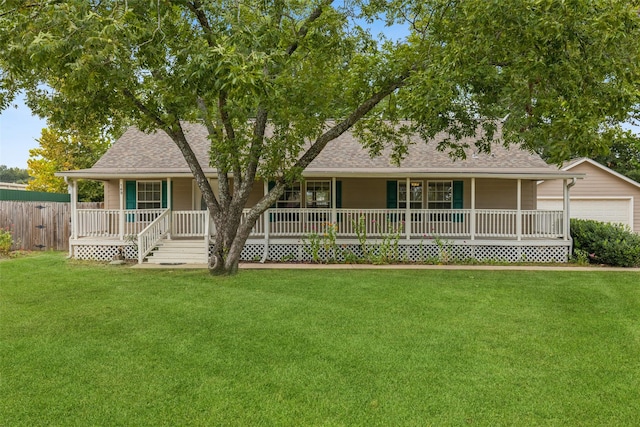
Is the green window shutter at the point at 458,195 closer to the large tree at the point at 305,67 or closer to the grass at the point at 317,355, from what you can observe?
the large tree at the point at 305,67

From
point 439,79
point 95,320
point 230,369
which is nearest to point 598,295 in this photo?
point 439,79

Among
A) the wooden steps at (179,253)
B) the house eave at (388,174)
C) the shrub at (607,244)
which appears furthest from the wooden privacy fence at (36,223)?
the shrub at (607,244)

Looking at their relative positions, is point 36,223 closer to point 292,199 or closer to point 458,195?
point 292,199

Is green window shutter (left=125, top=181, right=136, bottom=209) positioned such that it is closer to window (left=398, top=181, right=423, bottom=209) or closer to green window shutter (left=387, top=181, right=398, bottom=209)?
green window shutter (left=387, top=181, right=398, bottom=209)

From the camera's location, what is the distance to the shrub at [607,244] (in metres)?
11.1

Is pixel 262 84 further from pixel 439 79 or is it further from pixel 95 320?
pixel 95 320

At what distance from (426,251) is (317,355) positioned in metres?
8.38

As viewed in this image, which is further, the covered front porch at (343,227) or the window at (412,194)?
the window at (412,194)

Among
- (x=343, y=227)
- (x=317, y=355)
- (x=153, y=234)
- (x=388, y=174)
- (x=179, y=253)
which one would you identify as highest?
(x=388, y=174)

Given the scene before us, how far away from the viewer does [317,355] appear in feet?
14.7

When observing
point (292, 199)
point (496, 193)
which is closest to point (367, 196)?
point (292, 199)

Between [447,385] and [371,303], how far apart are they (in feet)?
10.2

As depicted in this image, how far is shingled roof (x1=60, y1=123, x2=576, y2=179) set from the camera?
39.1ft

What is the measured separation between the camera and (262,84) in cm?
524
